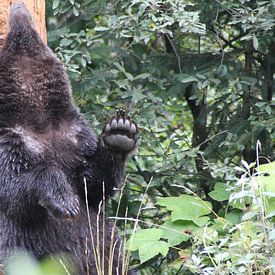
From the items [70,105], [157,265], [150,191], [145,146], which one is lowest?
[157,265]

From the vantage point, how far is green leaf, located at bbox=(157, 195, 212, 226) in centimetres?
568

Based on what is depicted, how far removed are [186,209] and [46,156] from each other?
1.14m

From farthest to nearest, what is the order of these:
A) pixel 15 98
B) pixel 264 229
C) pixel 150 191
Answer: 1. pixel 150 191
2. pixel 15 98
3. pixel 264 229

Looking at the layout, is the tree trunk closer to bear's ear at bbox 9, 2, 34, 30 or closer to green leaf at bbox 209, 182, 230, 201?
bear's ear at bbox 9, 2, 34, 30

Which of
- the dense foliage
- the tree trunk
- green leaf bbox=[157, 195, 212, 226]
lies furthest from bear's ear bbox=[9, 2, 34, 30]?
green leaf bbox=[157, 195, 212, 226]

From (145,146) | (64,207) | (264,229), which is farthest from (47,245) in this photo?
(145,146)

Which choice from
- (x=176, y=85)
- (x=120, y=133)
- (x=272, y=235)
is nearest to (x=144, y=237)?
(x=120, y=133)

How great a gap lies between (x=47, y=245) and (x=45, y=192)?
40cm

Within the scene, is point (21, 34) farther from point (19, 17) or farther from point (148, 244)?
point (148, 244)

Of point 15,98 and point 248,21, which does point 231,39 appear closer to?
point 248,21

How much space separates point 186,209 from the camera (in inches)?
227

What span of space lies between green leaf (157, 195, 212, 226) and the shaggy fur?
0.51 meters

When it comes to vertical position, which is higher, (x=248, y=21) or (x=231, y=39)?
(x=248, y=21)

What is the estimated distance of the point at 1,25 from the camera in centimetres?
552
